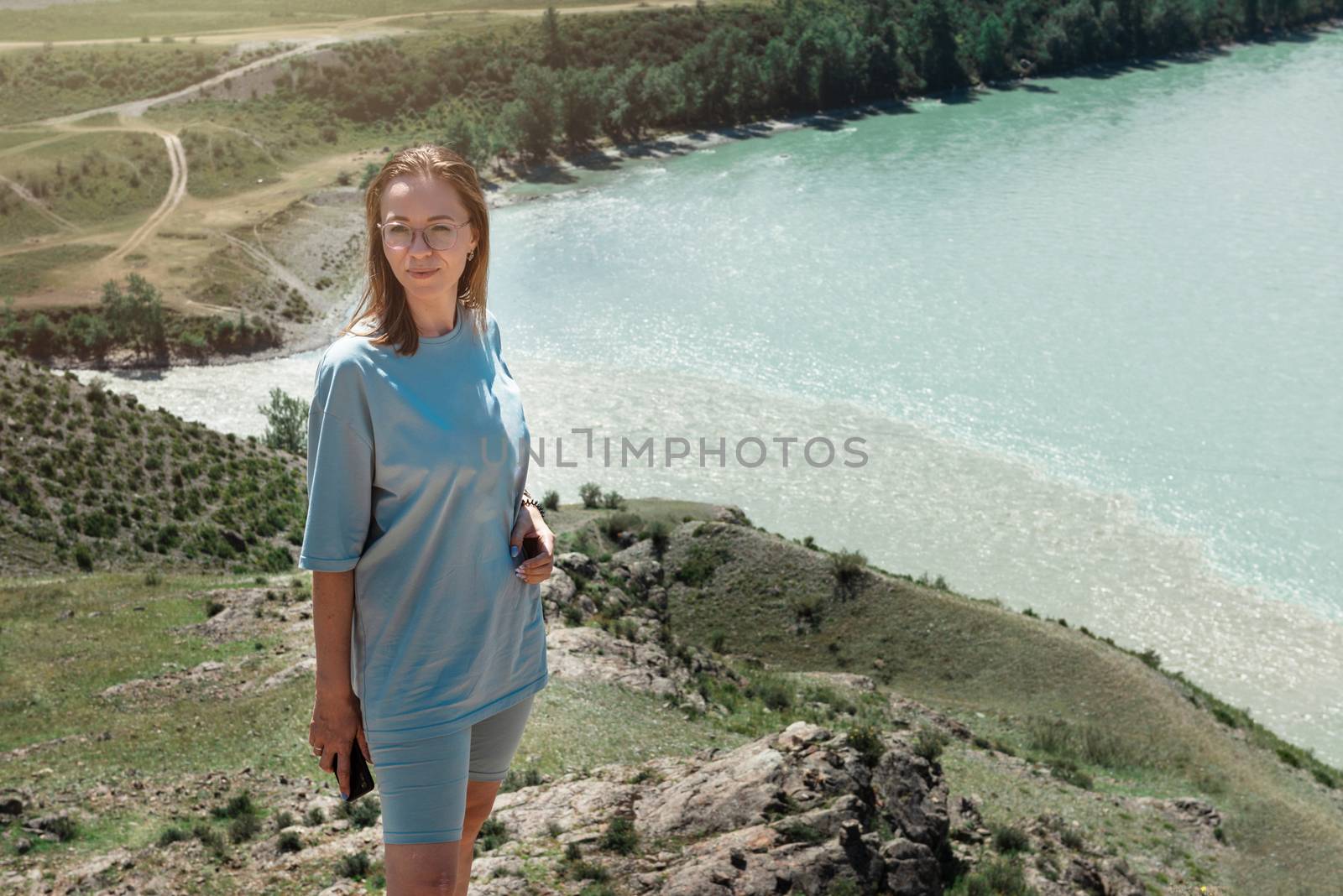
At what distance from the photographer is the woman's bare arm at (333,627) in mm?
3354

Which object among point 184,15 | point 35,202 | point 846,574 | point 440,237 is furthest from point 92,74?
point 440,237

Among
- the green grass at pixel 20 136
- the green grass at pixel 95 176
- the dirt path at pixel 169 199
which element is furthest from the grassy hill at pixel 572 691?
the green grass at pixel 20 136

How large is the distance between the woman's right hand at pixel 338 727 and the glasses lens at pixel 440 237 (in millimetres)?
1249

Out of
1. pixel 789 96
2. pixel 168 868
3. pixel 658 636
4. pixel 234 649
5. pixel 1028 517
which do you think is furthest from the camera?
pixel 789 96

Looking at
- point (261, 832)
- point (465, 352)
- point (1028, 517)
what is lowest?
point (1028, 517)

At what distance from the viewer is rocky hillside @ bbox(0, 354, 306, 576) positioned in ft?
69.1

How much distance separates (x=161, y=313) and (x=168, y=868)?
39.7 metres

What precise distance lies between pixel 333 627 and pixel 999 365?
37.0 meters

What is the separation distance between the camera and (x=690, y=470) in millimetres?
33469

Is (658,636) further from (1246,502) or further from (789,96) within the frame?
(789,96)

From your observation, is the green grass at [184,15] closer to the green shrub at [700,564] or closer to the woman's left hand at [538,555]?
the green shrub at [700,564]

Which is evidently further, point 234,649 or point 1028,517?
point 1028,517

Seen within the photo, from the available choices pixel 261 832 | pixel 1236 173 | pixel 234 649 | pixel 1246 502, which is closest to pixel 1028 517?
pixel 1246 502

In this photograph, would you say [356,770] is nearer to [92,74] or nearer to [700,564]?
[700,564]
